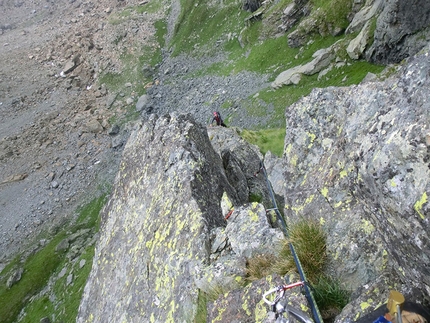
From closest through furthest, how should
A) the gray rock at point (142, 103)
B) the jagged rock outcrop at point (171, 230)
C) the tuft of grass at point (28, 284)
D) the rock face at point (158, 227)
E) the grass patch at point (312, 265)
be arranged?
1. the grass patch at point (312, 265)
2. the jagged rock outcrop at point (171, 230)
3. the rock face at point (158, 227)
4. the tuft of grass at point (28, 284)
5. the gray rock at point (142, 103)

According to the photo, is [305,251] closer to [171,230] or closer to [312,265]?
[312,265]

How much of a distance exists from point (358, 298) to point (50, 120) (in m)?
92.6

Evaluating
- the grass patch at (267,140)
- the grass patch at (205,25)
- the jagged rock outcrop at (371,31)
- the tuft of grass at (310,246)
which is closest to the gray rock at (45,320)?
the grass patch at (267,140)

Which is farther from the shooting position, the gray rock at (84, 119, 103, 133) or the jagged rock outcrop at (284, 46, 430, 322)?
the gray rock at (84, 119, 103, 133)

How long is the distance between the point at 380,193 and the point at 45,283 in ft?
183

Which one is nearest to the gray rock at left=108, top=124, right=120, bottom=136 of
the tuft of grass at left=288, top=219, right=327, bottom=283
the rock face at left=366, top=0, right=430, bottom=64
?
the rock face at left=366, top=0, right=430, bottom=64

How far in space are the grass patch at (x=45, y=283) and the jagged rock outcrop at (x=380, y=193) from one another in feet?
138

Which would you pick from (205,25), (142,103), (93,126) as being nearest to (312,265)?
(93,126)

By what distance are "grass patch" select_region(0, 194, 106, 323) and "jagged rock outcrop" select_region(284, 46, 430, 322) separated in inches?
1652

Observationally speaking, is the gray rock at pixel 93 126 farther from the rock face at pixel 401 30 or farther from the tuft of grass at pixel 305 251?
the tuft of grass at pixel 305 251

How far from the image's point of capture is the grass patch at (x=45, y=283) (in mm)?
43000

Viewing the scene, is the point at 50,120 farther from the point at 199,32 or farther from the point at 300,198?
the point at 300,198

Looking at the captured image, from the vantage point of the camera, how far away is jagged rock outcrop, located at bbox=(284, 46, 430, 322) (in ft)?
16.4

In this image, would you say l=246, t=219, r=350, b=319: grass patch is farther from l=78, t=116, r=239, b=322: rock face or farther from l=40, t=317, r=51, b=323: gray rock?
l=40, t=317, r=51, b=323: gray rock
